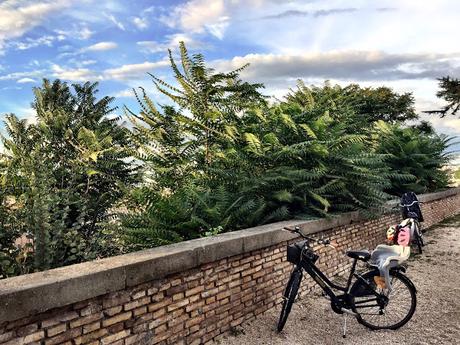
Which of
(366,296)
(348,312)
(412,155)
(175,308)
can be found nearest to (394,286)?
(366,296)

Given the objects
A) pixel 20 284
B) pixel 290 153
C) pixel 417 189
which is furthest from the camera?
pixel 417 189

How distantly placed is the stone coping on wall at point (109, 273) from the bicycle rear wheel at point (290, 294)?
1.94ft

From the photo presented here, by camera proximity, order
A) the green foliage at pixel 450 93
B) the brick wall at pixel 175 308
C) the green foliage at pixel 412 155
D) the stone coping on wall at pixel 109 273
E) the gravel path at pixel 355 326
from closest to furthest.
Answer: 1. the stone coping on wall at pixel 109 273
2. the brick wall at pixel 175 308
3. the gravel path at pixel 355 326
4. the green foliage at pixel 412 155
5. the green foliage at pixel 450 93

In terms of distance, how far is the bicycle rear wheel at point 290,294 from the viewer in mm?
4766

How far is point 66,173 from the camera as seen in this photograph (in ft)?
37.9

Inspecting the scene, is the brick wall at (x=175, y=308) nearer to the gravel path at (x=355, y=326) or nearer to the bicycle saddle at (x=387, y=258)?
the gravel path at (x=355, y=326)

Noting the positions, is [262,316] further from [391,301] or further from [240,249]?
[391,301]

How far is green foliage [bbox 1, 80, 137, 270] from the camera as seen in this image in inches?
206

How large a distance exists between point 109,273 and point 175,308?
931 mm

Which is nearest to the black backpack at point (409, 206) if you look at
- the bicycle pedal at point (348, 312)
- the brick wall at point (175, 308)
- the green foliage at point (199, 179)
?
the green foliage at point (199, 179)

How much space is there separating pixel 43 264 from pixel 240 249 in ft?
7.15

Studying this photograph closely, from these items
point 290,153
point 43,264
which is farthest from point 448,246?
point 43,264

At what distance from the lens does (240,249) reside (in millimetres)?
4902

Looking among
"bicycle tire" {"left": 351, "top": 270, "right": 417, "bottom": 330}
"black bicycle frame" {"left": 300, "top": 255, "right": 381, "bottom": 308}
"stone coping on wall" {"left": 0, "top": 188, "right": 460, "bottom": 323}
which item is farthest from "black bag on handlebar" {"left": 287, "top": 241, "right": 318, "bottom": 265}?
"bicycle tire" {"left": 351, "top": 270, "right": 417, "bottom": 330}
